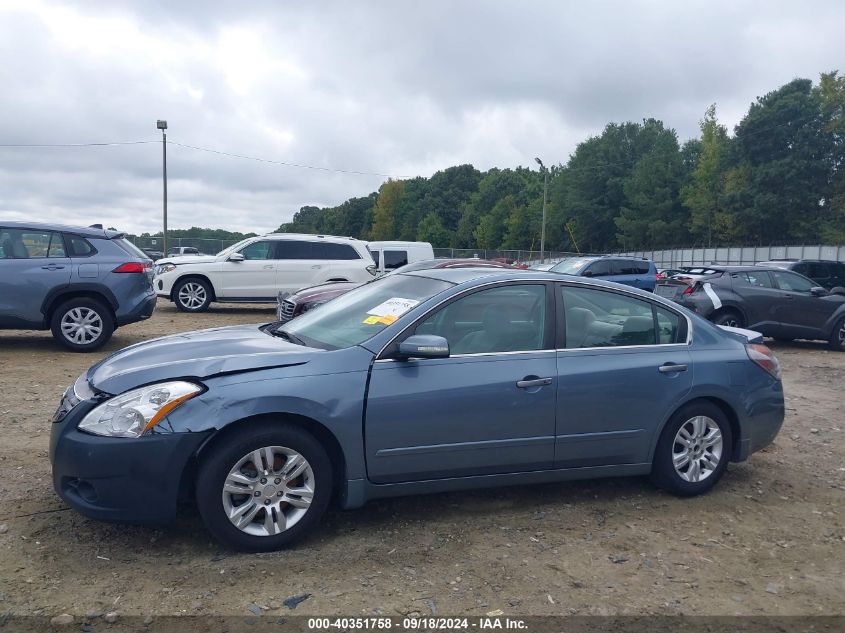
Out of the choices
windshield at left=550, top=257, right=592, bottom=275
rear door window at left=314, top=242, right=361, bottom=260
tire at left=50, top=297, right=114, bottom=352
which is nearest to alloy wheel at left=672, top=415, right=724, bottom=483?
tire at left=50, top=297, right=114, bottom=352

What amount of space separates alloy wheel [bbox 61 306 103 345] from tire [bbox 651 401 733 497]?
25.8 ft

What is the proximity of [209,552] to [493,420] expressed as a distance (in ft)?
5.62

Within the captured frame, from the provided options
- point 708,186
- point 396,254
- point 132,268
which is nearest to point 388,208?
point 708,186

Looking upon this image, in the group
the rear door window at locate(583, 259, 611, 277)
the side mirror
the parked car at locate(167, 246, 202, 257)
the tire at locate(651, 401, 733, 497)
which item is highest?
the parked car at locate(167, 246, 202, 257)

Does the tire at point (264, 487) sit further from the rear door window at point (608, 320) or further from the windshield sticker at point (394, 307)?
the rear door window at point (608, 320)

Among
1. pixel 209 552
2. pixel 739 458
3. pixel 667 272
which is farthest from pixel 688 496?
pixel 667 272

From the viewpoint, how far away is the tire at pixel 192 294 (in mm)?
16375

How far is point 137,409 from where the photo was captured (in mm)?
3785

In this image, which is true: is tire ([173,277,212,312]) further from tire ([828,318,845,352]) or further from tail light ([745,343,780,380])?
tail light ([745,343,780,380])

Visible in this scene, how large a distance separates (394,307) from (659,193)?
70.8 metres

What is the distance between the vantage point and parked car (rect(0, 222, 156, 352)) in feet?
31.6

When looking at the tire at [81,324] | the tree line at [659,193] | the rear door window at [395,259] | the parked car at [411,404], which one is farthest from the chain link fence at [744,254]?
the parked car at [411,404]

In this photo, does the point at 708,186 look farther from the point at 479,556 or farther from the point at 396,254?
the point at 479,556

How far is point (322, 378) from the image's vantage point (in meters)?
4.03
